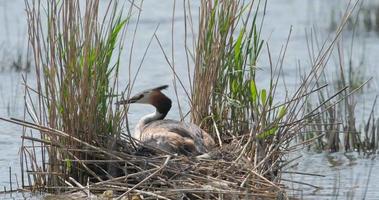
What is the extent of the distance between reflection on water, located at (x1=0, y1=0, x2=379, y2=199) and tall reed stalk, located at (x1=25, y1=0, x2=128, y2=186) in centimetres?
94

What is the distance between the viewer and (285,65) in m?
13.9

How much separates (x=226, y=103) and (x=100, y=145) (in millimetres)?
1187

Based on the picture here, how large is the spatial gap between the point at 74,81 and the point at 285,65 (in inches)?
259

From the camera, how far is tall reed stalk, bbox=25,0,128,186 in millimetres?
7582

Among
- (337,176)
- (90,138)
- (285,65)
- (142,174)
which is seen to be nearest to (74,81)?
(90,138)

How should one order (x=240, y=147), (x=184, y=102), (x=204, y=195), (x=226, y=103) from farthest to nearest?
(x=184, y=102) < (x=226, y=103) < (x=240, y=147) < (x=204, y=195)

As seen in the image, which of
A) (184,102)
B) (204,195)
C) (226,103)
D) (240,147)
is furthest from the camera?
(184,102)

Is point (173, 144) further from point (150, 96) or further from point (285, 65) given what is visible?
point (285, 65)

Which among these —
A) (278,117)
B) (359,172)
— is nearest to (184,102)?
(359,172)

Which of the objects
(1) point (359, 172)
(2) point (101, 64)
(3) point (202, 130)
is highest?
(2) point (101, 64)

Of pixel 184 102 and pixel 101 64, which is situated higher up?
pixel 101 64

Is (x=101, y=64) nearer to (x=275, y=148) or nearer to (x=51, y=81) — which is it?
(x=51, y=81)

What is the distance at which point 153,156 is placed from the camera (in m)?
7.63

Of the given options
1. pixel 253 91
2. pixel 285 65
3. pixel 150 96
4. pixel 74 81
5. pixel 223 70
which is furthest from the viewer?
pixel 285 65
